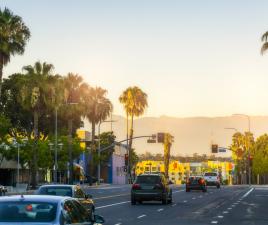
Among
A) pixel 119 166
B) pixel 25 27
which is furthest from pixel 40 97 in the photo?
pixel 119 166

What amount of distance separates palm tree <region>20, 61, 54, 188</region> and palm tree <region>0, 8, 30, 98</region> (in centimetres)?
668

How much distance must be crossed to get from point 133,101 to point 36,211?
112 metres

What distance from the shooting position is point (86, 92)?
93.4 meters

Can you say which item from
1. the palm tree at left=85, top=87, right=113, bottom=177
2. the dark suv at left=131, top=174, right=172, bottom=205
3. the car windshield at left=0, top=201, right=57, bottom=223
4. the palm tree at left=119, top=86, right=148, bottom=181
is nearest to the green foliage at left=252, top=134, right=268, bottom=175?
the palm tree at left=119, top=86, right=148, bottom=181

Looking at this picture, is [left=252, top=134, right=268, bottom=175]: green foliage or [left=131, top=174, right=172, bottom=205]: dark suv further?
[left=252, top=134, right=268, bottom=175]: green foliage

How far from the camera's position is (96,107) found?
9794 centimetres

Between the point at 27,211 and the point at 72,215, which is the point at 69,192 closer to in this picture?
the point at 72,215

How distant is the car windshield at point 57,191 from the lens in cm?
2304

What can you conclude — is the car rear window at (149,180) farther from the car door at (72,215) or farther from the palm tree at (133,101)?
the palm tree at (133,101)

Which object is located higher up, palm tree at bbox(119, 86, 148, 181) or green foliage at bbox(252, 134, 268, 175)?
palm tree at bbox(119, 86, 148, 181)

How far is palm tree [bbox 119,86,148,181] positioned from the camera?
123250 millimetres

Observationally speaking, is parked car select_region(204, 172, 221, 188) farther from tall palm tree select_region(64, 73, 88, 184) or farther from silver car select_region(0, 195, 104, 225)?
silver car select_region(0, 195, 104, 225)

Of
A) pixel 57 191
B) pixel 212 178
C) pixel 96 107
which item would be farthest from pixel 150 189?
pixel 96 107

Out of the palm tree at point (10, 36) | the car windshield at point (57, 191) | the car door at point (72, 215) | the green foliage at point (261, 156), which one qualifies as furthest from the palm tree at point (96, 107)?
the car door at point (72, 215)
